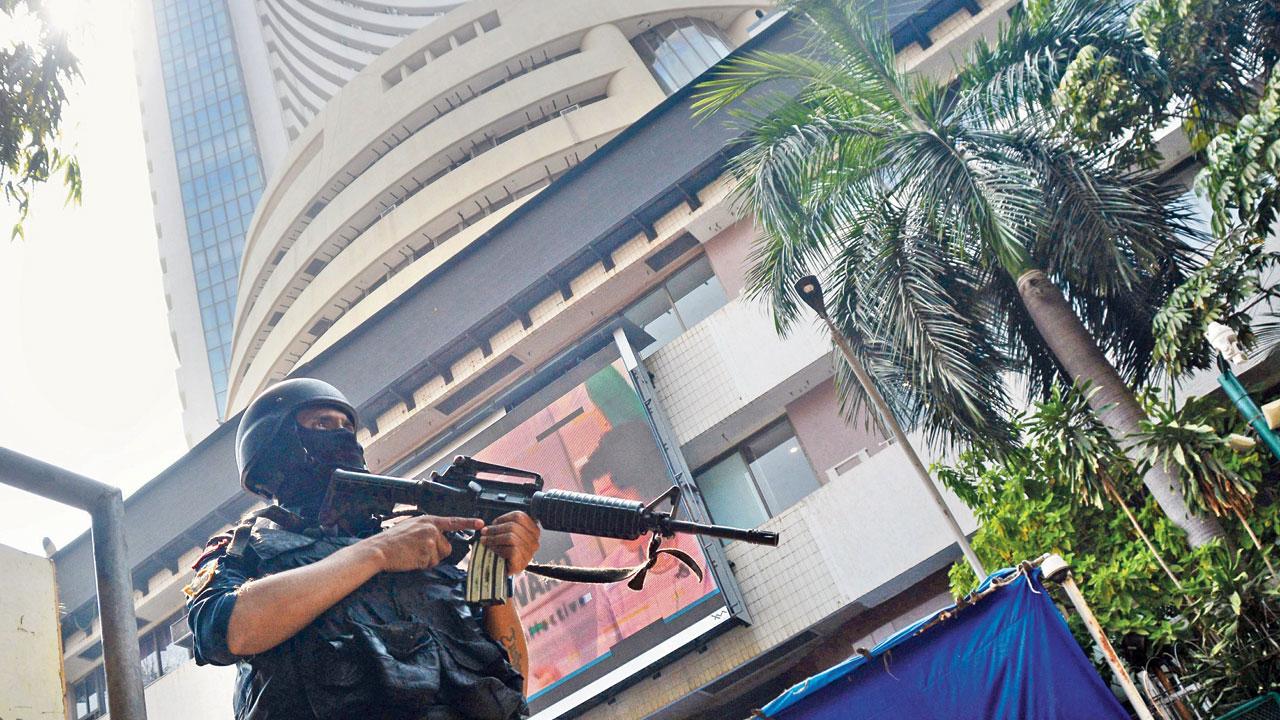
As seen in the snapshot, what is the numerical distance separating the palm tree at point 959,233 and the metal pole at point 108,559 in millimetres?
7561

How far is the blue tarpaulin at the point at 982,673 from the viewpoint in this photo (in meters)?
6.07

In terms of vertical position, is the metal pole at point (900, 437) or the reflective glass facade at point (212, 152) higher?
the reflective glass facade at point (212, 152)

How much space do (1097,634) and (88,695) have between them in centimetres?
2387

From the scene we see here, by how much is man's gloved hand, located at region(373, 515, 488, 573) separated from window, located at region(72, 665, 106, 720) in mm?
23758

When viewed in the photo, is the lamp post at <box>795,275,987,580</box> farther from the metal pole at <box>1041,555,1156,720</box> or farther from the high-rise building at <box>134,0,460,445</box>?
the high-rise building at <box>134,0,460,445</box>

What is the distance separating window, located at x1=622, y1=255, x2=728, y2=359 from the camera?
17.8 metres

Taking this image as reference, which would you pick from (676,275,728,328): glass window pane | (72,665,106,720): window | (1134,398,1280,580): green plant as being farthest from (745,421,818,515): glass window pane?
(72,665,106,720): window

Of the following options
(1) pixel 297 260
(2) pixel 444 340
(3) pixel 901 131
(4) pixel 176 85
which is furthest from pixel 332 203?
(4) pixel 176 85

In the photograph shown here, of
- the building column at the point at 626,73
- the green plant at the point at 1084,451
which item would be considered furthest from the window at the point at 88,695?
the green plant at the point at 1084,451

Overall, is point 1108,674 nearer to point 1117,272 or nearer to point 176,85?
point 1117,272

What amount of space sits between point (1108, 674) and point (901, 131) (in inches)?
212

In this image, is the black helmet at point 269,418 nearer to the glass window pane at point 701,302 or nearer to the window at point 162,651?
the glass window pane at point 701,302

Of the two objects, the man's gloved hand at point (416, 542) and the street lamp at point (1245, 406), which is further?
the street lamp at point (1245, 406)

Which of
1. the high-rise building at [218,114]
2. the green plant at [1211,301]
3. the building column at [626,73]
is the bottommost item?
the green plant at [1211,301]
